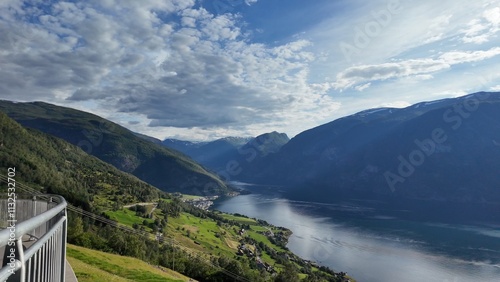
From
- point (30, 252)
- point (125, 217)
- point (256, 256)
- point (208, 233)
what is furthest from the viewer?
point (208, 233)

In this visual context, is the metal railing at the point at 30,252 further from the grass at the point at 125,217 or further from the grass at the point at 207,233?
the grass at the point at 125,217

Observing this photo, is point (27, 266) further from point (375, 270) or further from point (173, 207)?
point (173, 207)

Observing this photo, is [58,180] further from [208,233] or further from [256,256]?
[256,256]

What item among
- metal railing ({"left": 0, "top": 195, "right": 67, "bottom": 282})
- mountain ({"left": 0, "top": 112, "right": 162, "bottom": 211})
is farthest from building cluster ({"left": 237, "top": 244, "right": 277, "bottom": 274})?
metal railing ({"left": 0, "top": 195, "right": 67, "bottom": 282})

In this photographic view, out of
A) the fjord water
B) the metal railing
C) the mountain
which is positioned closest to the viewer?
the metal railing

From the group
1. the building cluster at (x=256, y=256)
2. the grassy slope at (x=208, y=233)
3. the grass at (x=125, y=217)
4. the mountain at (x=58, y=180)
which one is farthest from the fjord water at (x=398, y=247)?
the mountain at (x=58, y=180)

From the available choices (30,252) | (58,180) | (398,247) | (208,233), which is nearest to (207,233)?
(208,233)

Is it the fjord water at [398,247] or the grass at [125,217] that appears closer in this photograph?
the fjord water at [398,247]

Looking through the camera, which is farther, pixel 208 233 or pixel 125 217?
pixel 208 233

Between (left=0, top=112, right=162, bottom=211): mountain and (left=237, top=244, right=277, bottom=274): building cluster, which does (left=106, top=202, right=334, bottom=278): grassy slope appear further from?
(left=0, top=112, right=162, bottom=211): mountain
